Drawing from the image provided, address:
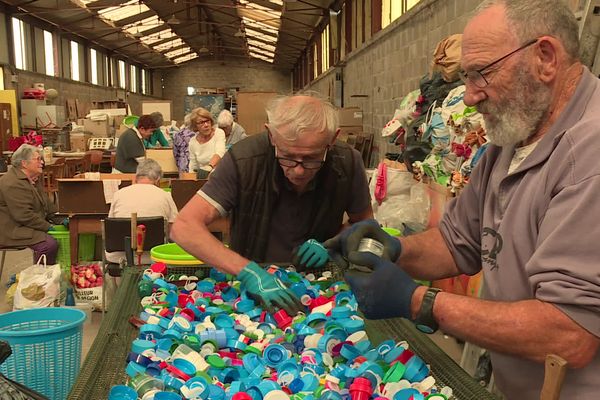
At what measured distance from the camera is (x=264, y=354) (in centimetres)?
148

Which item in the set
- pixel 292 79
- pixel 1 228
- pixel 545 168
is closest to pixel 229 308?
pixel 545 168

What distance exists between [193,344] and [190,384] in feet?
0.81

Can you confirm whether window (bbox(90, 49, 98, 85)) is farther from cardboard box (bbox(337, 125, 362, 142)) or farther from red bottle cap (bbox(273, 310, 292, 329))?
red bottle cap (bbox(273, 310, 292, 329))

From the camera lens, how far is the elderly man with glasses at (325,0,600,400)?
114 centimetres

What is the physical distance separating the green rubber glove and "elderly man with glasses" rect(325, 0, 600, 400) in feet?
1.33

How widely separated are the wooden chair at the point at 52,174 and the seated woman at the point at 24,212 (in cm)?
288

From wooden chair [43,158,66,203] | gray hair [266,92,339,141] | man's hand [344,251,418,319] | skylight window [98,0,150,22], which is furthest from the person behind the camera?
skylight window [98,0,150,22]

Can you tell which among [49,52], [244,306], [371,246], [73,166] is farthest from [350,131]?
[49,52]

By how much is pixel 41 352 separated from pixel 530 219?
206 centimetres

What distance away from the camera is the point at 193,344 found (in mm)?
1544

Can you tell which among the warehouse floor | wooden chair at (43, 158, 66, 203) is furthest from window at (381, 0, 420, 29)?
wooden chair at (43, 158, 66, 203)

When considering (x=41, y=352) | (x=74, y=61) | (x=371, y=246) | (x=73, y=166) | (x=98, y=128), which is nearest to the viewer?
(x=371, y=246)

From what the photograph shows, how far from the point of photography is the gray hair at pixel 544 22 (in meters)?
1.29

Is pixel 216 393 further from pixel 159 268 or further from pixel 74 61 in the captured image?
pixel 74 61
